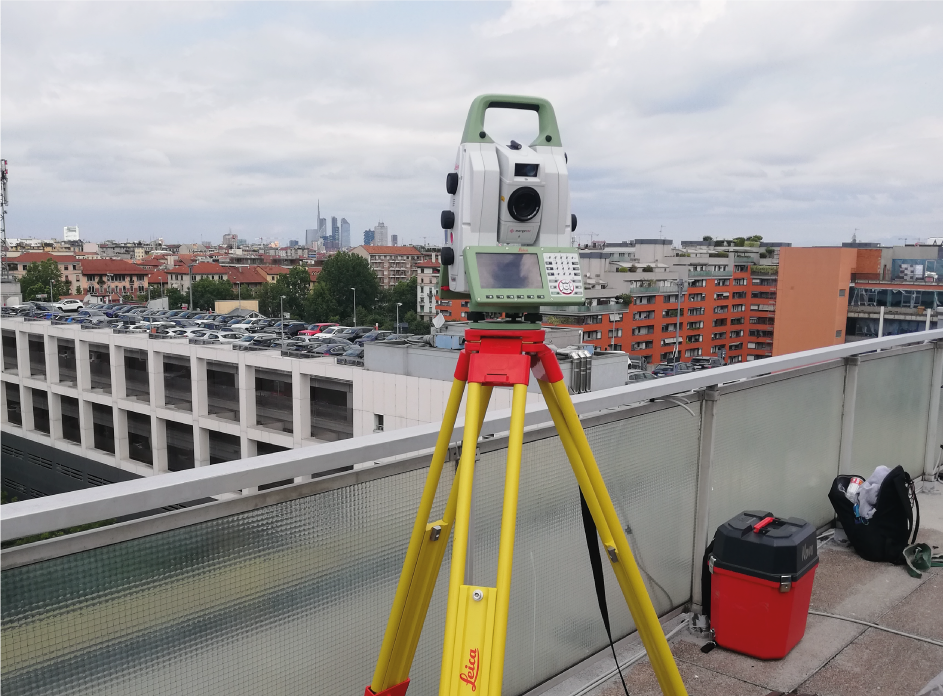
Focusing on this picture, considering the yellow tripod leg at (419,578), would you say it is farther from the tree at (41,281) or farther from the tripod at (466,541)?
the tree at (41,281)

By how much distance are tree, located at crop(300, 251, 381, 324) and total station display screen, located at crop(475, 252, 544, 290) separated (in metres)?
86.6

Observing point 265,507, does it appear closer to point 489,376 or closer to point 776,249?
point 489,376

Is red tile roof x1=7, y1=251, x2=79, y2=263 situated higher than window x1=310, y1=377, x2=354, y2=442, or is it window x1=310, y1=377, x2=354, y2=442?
red tile roof x1=7, y1=251, x2=79, y2=263

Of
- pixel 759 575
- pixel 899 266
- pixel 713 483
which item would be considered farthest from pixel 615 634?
pixel 899 266

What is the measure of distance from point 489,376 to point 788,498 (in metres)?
2.52

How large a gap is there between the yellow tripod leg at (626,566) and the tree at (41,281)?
303ft

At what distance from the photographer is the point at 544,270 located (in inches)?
63.5

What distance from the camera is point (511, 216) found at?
5.64ft

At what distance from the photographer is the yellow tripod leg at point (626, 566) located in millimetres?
1610

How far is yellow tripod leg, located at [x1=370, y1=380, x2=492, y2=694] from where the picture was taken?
165 centimetres

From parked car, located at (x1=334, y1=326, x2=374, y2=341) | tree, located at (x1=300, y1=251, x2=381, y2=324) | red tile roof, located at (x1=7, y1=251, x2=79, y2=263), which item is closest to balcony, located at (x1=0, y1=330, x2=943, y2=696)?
parked car, located at (x1=334, y1=326, x2=374, y2=341)

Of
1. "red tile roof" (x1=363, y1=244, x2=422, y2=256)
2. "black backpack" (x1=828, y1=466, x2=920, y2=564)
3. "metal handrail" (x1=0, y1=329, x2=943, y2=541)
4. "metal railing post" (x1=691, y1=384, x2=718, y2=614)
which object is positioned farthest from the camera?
"red tile roof" (x1=363, y1=244, x2=422, y2=256)

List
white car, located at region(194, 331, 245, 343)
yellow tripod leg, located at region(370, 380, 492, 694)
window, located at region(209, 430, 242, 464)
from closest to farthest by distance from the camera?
yellow tripod leg, located at region(370, 380, 492, 694)
window, located at region(209, 430, 242, 464)
white car, located at region(194, 331, 245, 343)

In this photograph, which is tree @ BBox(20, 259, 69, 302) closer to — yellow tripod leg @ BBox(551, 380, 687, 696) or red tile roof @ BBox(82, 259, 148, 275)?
red tile roof @ BBox(82, 259, 148, 275)
